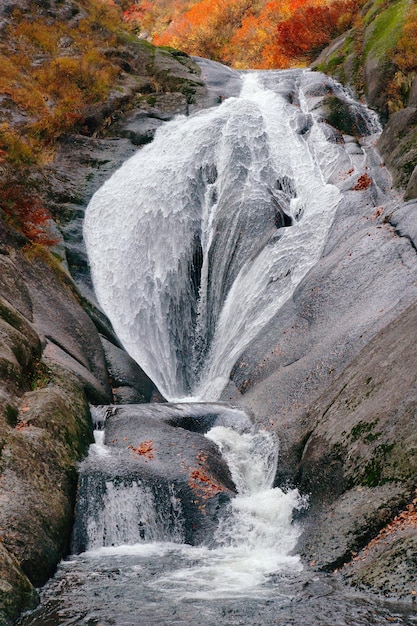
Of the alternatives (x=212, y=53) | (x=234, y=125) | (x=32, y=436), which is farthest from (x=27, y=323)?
(x=212, y=53)

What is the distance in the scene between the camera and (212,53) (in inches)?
1688

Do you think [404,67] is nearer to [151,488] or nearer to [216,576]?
[151,488]

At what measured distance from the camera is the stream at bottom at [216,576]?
21.4 ft

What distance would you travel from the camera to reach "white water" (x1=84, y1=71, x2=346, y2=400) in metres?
17.2

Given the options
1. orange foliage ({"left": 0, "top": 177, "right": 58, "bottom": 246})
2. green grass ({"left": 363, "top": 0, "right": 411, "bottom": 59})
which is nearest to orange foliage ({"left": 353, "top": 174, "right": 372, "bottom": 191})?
green grass ({"left": 363, "top": 0, "right": 411, "bottom": 59})

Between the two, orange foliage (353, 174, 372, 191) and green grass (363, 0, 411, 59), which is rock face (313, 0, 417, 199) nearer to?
green grass (363, 0, 411, 59)

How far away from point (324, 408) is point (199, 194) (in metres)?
12.2

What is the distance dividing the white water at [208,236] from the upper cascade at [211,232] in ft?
0.14

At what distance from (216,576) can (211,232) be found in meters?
13.2

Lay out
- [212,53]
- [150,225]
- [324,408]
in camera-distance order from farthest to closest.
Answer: [212,53] < [150,225] < [324,408]

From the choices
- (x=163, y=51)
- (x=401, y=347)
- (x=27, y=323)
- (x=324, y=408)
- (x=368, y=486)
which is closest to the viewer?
(x=368, y=486)

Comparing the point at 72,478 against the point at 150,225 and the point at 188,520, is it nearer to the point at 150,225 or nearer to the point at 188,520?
the point at 188,520

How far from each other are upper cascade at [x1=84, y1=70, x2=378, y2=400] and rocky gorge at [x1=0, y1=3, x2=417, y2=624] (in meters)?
0.92

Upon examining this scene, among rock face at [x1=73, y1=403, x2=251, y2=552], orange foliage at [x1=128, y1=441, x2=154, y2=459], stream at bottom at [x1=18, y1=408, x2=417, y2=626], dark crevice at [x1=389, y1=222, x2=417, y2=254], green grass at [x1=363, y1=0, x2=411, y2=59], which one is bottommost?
stream at bottom at [x1=18, y1=408, x2=417, y2=626]
